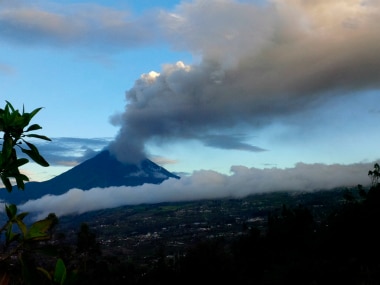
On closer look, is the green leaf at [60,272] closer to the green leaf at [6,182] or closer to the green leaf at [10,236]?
the green leaf at [10,236]

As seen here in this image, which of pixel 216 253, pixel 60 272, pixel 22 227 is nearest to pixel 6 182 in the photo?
pixel 22 227

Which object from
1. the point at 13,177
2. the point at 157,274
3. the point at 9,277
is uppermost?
the point at 13,177

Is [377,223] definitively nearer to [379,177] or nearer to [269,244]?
[269,244]

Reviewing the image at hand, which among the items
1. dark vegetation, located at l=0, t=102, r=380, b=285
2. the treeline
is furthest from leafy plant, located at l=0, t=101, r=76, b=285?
the treeline

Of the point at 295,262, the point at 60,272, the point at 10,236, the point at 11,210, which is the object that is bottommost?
the point at 295,262

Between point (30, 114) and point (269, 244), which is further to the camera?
point (269, 244)

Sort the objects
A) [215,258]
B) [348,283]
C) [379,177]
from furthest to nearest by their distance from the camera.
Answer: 1. [379,177]
2. [215,258]
3. [348,283]

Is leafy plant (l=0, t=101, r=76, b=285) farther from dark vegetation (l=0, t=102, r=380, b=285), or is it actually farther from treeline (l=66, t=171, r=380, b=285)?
treeline (l=66, t=171, r=380, b=285)

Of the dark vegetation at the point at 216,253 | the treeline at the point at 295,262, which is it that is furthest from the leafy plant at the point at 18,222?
the treeline at the point at 295,262

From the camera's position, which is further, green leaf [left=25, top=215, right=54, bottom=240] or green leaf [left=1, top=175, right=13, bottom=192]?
green leaf [left=1, top=175, right=13, bottom=192]

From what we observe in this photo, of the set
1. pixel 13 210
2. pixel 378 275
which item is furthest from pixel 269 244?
pixel 13 210

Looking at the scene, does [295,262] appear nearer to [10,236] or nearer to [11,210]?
[11,210]
